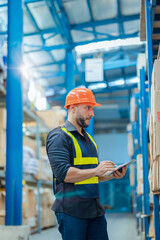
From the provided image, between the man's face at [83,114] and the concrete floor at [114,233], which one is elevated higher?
the man's face at [83,114]

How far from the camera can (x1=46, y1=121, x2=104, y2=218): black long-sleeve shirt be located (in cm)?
234

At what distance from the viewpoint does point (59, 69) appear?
44.9 ft

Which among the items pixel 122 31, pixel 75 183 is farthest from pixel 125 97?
pixel 75 183

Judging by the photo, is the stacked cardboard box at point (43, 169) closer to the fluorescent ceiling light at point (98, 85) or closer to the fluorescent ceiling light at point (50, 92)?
the fluorescent ceiling light at point (50, 92)

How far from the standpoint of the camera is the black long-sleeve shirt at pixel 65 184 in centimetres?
234

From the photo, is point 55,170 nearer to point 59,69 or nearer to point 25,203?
point 25,203

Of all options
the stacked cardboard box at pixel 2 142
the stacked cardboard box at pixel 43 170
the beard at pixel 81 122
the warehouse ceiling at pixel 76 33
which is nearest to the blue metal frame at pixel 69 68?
the warehouse ceiling at pixel 76 33

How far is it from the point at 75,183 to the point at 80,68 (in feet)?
37.0

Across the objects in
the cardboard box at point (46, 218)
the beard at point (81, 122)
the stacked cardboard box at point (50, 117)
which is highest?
the stacked cardboard box at point (50, 117)

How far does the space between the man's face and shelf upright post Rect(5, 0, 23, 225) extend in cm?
212

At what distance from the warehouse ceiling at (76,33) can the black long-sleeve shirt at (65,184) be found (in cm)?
682

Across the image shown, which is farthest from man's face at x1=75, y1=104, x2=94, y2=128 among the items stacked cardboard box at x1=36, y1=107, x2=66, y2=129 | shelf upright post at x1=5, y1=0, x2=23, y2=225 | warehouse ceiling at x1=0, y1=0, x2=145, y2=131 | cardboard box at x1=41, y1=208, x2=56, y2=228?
stacked cardboard box at x1=36, y1=107, x2=66, y2=129

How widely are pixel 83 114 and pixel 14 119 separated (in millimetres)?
2188

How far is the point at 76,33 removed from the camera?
38.2 ft
